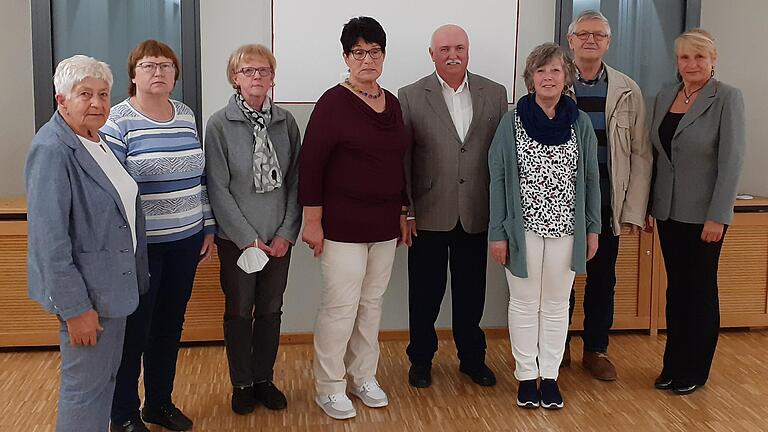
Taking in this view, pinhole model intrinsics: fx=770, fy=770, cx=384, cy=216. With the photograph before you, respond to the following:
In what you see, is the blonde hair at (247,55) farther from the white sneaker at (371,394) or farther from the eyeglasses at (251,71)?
the white sneaker at (371,394)

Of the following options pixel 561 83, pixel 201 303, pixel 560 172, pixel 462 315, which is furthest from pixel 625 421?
pixel 201 303

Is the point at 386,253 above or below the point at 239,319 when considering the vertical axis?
above

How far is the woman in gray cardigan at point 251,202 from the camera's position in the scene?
9.43 feet

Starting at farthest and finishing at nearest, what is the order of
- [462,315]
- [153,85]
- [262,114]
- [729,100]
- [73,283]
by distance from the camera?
[462,315] < [729,100] < [262,114] < [153,85] < [73,283]

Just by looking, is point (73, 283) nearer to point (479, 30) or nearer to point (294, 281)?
point (294, 281)

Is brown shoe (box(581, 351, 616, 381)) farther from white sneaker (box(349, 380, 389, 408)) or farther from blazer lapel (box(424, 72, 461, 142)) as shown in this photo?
blazer lapel (box(424, 72, 461, 142))

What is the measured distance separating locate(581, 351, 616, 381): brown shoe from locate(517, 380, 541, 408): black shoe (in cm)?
47

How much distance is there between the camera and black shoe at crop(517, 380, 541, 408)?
3145mm

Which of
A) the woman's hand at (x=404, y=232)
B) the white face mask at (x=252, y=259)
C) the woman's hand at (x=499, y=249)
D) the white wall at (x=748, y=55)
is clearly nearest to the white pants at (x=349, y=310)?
the woman's hand at (x=404, y=232)

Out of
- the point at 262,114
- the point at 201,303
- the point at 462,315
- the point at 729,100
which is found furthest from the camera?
the point at 201,303

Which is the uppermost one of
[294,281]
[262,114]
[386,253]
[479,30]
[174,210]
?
[479,30]

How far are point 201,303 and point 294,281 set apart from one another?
489 mm

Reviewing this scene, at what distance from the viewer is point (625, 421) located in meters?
3.03

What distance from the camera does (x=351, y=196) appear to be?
2918 millimetres
